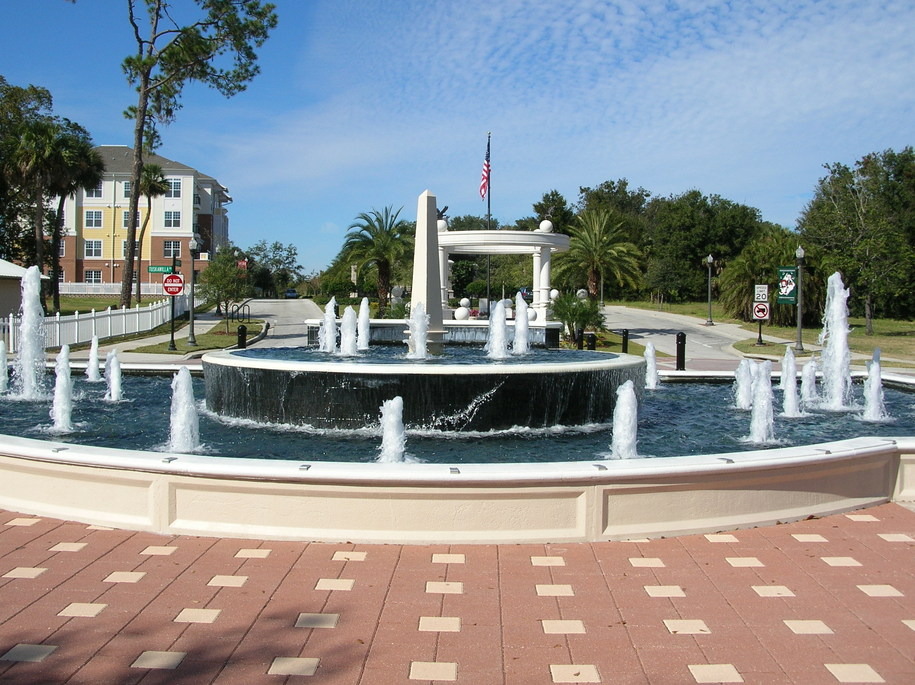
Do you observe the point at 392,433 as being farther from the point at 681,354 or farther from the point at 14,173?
the point at 14,173

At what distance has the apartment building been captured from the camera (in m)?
66.8

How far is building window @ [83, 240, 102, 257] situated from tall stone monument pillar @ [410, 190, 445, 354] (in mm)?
61451

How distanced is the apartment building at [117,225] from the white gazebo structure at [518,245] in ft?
134

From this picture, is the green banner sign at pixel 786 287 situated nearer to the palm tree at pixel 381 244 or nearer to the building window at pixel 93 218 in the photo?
the palm tree at pixel 381 244

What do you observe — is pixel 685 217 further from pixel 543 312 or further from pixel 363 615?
pixel 363 615

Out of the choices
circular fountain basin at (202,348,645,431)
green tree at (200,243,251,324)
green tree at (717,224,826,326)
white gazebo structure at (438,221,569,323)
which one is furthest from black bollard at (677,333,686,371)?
green tree at (717,224,826,326)

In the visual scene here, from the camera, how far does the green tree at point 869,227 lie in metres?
39.6

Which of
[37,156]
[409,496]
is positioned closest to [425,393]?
→ [409,496]

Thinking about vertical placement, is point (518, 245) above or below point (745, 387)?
above

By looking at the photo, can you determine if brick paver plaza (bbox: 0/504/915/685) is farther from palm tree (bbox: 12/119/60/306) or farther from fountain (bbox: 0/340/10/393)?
palm tree (bbox: 12/119/60/306)

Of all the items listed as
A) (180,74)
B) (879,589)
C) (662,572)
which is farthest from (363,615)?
(180,74)

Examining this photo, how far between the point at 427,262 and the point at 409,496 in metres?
8.85

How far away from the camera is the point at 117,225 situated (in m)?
67.4

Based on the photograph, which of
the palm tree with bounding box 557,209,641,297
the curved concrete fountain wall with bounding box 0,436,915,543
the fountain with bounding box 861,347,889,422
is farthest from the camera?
the palm tree with bounding box 557,209,641,297
